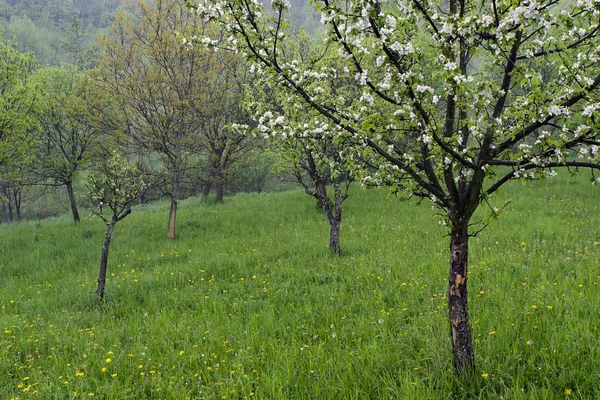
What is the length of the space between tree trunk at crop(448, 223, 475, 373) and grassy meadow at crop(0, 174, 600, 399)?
8.6 inches

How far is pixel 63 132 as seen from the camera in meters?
22.1

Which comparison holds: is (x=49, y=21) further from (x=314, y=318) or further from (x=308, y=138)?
(x=308, y=138)

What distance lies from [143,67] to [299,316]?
41.0ft

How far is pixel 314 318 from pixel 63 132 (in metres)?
21.2

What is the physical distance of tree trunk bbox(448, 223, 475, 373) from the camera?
165 inches

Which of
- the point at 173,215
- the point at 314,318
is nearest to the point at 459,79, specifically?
the point at 314,318

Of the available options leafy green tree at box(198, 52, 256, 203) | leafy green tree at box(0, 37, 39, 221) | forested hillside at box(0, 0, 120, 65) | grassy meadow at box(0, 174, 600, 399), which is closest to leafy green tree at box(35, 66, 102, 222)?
leafy green tree at box(0, 37, 39, 221)

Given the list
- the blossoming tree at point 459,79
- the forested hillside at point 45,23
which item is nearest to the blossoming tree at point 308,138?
the blossoming tree at point 459,79

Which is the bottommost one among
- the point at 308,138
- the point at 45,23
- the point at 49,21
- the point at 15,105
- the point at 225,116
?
the point at 308,138

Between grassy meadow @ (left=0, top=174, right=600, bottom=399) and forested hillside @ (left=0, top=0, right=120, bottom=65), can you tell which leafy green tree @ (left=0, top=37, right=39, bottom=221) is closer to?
grassy meadow @ (left=0, top=174, right=600, bottom=399)

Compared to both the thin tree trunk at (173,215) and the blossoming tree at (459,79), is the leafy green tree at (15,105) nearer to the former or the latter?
the thin tree trunk at (173,215)

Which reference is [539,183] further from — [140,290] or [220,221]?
[140,290]

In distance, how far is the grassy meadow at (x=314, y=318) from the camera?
4586 millimetres

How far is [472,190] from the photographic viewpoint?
13.5 feet
